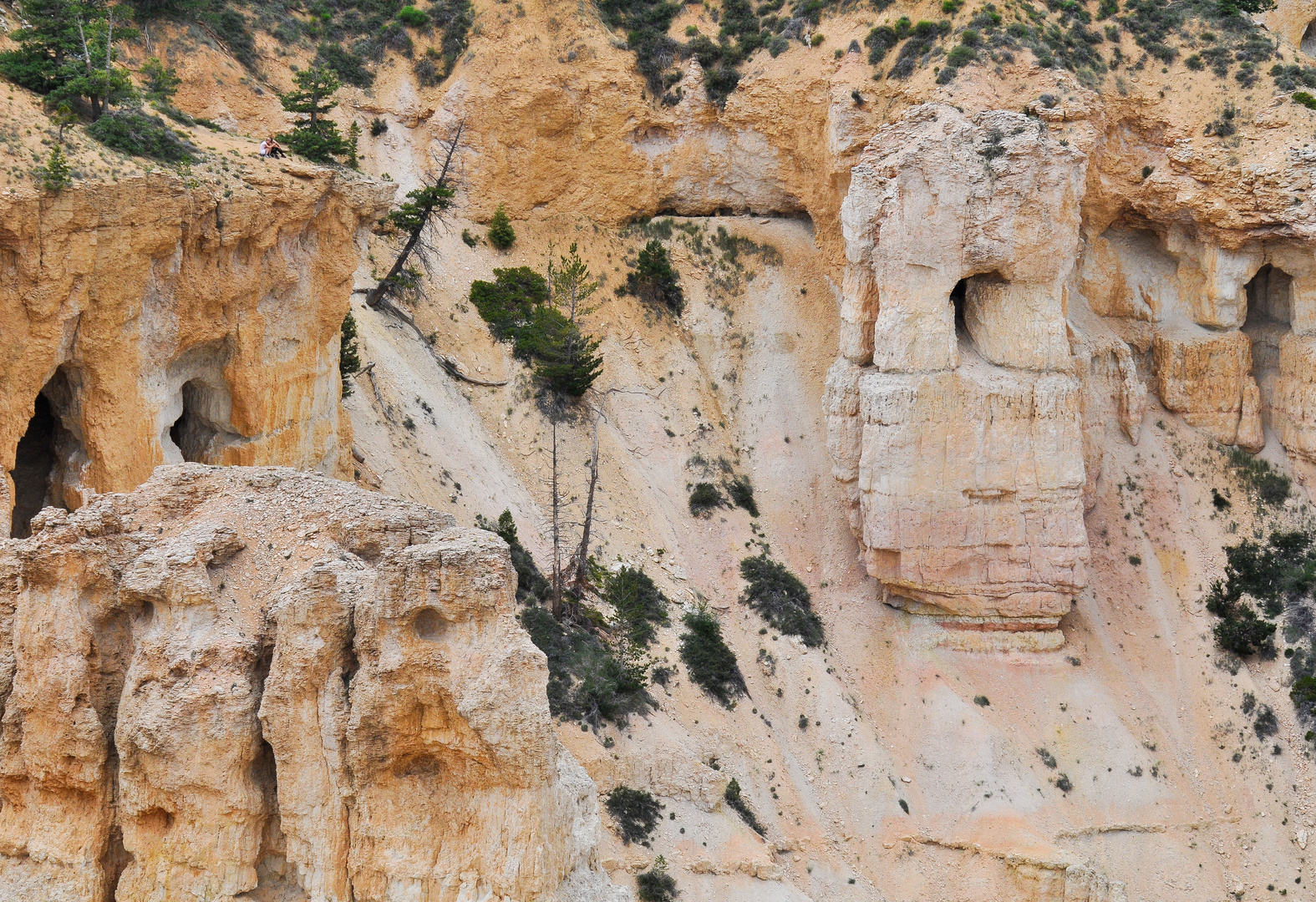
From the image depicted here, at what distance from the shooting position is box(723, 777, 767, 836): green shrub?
41969mm

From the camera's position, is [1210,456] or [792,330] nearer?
[1210,456]

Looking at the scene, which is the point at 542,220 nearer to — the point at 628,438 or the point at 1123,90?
the point at 628,438

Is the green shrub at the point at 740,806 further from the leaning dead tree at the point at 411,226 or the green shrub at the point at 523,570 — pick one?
the leaning dead tree at the point at 411,226

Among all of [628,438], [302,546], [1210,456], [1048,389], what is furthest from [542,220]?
[302,546]

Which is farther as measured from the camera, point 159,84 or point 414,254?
point 414,254

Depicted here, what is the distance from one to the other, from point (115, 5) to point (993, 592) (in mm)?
37420

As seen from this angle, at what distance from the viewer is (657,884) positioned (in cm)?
3688

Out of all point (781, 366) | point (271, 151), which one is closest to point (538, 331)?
point (781, 366)

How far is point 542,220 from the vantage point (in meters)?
60.3

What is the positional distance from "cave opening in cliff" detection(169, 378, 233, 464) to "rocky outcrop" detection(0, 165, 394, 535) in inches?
1.6

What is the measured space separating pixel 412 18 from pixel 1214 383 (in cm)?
3761

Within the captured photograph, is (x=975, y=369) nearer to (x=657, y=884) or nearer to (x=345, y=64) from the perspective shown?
(x=657, y=884)

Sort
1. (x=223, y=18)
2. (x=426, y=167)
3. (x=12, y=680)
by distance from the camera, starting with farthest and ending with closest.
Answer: (x=426, y=167) → (x=223, y=18) → (x=12, y=680)

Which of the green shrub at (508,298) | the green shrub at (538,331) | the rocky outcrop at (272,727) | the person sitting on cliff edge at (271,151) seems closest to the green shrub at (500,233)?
the green shrub at (538,331)
